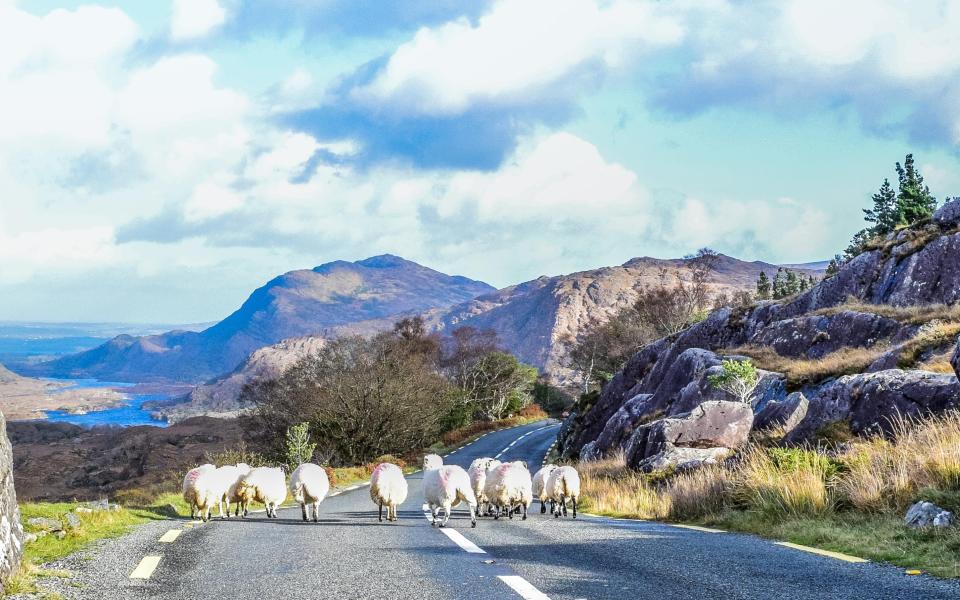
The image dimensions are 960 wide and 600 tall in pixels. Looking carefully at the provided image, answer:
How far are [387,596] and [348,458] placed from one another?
53.8 metres

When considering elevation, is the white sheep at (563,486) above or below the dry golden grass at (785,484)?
below

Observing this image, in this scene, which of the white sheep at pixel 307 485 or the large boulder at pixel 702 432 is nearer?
the white sheep at pixel 307 485

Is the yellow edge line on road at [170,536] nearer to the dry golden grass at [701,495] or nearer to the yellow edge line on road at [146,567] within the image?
the yellow edge line on road at [146,567]

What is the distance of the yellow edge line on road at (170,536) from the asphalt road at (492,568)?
15 cm

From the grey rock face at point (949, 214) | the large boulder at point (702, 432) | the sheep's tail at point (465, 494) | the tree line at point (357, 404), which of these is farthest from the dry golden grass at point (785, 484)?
the tree line at point (357, 404)

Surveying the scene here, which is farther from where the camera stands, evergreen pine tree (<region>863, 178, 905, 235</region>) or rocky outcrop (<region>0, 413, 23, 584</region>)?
evergreen pine tree (<region>863, 178, 905, 235</region>)

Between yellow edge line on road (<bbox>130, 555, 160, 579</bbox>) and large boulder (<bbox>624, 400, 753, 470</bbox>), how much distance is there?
56.4 ft

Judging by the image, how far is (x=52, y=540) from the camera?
12.5m

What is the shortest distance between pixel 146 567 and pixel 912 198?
324ft

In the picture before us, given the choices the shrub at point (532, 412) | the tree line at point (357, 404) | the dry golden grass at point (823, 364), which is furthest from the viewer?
the shrub at point (532, 412)

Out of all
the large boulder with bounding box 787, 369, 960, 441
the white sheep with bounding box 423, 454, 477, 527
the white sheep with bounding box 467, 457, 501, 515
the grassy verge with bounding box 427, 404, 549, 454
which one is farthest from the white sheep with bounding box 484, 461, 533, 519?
the grassy verge with bounding box 427, 404, 549, 454

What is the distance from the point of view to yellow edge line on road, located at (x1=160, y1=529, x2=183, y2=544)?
39.2 feet

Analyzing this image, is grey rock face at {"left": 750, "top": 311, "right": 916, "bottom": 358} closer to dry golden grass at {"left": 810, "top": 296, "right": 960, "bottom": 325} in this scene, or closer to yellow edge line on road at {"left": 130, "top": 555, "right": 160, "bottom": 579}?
dry golden grass at {"left": 810, "top": 296, "right": 960, "bottom": 325}

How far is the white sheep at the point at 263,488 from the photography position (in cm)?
1923
